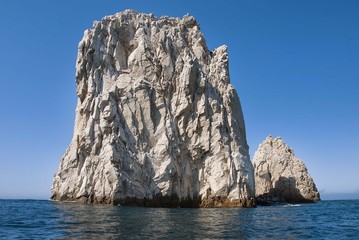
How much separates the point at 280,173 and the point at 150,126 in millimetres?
59356

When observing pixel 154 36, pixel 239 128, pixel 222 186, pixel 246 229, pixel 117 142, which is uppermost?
pixel 154 36

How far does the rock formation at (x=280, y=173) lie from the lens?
108 m

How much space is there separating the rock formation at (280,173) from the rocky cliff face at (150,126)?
38285 millimetres

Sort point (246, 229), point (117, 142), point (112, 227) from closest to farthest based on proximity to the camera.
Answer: point (112, 227), point (246, 229), point (117, 142)

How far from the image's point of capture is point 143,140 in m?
64.2

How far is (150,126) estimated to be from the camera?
6581 cm

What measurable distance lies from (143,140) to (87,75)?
53.4 feet

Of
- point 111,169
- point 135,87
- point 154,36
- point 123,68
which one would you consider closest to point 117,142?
point 111,169

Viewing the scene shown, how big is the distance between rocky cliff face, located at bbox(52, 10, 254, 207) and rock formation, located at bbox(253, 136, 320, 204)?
3828cm

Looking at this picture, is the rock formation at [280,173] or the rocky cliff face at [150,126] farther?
the rock formation at [280,173]

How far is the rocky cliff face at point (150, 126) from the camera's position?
5912cm

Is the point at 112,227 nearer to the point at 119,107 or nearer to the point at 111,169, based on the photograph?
the point at 111,169

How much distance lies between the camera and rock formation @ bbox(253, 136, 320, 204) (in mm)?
107625

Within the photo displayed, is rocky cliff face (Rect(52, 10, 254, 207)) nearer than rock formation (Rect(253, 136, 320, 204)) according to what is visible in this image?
Yes
